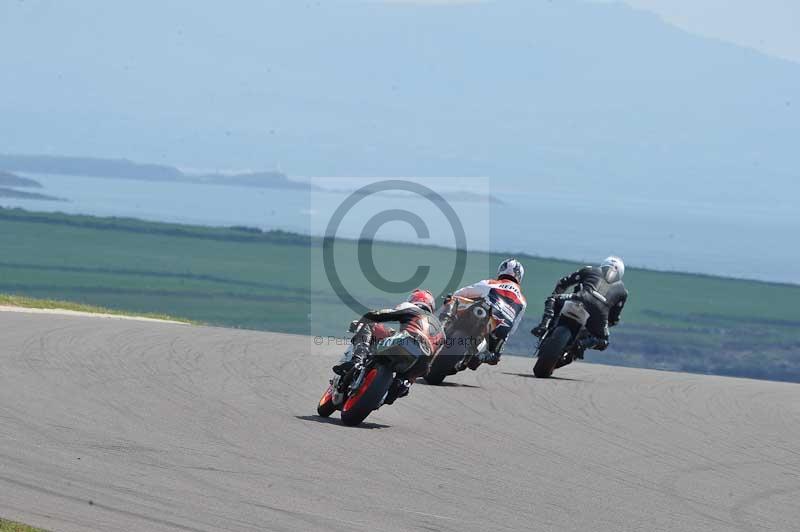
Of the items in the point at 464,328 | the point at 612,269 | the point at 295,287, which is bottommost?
the point at 295,287

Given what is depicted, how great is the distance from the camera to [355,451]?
12.6m

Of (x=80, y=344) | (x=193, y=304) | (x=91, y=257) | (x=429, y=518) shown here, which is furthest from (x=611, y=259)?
(x=91, y=257)

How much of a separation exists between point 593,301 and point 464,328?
3.49 metres

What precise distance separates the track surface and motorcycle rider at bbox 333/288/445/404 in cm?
56

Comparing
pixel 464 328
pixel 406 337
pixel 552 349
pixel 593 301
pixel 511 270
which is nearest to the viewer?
pixel 406 337

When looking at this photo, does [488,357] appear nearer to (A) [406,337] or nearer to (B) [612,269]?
(B) [612,269]

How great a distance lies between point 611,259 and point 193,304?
191ft

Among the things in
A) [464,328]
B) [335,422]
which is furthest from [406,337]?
[464,328]

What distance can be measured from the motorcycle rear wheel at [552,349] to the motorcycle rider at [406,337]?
21.4 feet

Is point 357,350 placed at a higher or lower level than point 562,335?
higher

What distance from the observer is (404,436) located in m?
13.8

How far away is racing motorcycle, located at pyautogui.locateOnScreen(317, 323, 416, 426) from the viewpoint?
13.9m

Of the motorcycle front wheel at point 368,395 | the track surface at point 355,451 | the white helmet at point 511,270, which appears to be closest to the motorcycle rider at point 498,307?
the white helmet at point 511,270

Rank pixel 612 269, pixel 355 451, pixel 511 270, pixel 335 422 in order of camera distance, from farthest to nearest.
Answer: pixel 612 269 → pixel 511 270 → pixel 335 422 → pixel 355 451
